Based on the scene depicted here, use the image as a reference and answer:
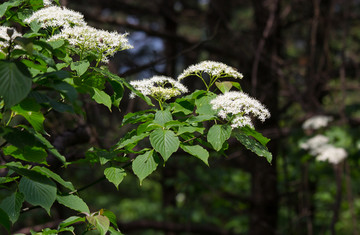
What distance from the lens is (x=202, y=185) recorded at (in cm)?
581

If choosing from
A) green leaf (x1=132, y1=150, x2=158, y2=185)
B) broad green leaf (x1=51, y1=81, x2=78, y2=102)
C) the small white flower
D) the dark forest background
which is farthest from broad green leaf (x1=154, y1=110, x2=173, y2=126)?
the small white flower

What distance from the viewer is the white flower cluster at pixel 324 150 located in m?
4.39

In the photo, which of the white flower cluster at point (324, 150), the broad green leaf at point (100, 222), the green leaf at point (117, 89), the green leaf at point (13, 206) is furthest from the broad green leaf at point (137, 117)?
the white flower cluster at point (324, 150)

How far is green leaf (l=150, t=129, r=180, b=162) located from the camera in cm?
134

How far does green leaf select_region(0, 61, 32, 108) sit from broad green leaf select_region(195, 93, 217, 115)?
647 millimetres

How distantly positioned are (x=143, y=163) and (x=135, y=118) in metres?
0.20

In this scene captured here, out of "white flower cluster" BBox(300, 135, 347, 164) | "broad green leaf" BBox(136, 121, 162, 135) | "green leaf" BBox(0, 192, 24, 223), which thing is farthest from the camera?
"white flower cluster" BBox(300, 135, 347, 164)

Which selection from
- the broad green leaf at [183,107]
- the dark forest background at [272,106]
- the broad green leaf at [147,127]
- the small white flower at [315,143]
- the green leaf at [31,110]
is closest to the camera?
the green leaf at [31,110]

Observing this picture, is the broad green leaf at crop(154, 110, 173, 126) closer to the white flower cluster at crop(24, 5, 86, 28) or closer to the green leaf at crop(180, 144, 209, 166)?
the green leaf at crop(180, 144, 209, 166)

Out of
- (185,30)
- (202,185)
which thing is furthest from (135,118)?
(185,30)

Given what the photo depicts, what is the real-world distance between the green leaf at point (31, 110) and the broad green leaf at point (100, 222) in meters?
0.38

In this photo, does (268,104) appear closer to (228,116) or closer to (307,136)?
(307,136)

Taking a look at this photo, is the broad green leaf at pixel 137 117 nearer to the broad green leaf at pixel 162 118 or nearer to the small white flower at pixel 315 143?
the broad green leaf at pixel 162 118

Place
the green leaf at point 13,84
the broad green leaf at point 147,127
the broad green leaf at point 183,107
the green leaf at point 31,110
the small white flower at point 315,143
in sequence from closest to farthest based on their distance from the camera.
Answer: the green leaf at point 13,84
the green leaf at point 31,110
the broad green leaf at point 147,127
the broad green leaf at point 183,107
the small white flower at point 315,143
